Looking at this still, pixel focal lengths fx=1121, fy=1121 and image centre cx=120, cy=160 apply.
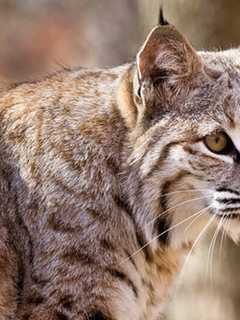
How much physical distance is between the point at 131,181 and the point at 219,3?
188 centimetres

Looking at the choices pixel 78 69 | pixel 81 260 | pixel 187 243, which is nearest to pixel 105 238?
pixel 81 260

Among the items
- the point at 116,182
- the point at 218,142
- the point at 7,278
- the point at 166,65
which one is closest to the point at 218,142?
the point at 218,142

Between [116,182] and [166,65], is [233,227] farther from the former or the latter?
[166,65]

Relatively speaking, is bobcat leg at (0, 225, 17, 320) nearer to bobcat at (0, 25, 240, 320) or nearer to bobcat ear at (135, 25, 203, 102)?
bobcat at (0, 25, 240, 320)

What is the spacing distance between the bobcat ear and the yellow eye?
26cm

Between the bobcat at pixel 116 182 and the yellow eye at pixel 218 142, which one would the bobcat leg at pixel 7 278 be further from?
the yellow eye at pixel 218 142

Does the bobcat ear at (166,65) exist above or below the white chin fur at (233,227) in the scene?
above

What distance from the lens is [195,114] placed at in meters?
4.54

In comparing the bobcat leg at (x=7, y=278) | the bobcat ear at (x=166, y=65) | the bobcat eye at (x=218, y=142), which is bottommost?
the bobcat leg at (x=7, y=278)

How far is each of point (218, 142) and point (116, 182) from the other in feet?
1.70

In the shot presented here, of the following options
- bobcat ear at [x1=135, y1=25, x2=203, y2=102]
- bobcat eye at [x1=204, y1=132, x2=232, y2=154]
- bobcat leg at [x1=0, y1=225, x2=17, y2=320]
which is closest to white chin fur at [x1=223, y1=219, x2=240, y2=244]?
bobcat eye at [x1=204, y1=132, x2=232, y2=154]

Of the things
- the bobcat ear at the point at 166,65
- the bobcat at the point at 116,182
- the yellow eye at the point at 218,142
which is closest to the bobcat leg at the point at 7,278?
the bobcat at the point at 116,182

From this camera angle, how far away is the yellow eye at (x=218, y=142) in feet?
14.6

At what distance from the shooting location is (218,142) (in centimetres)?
446
